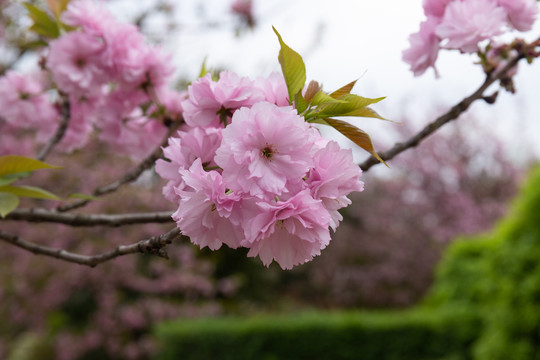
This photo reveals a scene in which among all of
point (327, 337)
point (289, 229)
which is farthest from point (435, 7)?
point (327, 337)

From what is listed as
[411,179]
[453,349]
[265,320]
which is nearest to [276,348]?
[265,320]

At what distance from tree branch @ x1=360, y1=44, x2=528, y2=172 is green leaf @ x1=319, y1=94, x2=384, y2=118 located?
0.40 metres

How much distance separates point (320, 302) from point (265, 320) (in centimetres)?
584

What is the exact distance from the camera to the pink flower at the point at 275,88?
839 millimetres

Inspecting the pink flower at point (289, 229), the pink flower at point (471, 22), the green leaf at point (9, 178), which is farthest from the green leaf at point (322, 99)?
the green leaf at point (9, 178)

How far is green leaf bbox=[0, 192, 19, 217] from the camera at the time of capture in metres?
1.00

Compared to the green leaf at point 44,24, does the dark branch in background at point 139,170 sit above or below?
below

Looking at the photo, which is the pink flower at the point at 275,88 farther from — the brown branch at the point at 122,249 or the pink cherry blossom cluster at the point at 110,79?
the pink cherry blossom cluster at the point at 110,79

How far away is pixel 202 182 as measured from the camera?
717mm

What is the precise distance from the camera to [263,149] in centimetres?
71

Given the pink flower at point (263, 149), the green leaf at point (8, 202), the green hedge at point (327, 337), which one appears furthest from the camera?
the green hedge at point (327, 337)

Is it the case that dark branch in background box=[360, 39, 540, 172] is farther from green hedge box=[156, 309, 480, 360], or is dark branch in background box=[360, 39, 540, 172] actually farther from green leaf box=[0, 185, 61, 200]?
green hedge box=[156, 309, 480, 360]

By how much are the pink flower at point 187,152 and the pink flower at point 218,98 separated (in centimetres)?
5

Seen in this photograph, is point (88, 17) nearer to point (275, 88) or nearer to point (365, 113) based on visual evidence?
point (275, 88)
